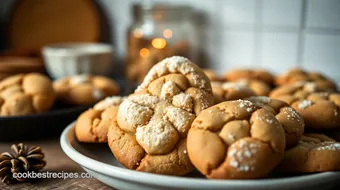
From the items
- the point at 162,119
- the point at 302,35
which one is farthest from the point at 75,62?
the point at 162,119

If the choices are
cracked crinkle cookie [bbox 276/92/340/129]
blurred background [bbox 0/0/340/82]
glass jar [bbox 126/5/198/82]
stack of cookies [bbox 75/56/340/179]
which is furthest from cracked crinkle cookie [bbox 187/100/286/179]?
glass jar [bbox 126/5/198/82]

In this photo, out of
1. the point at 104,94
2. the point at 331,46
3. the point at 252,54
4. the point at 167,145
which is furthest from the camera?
the point at 252,54

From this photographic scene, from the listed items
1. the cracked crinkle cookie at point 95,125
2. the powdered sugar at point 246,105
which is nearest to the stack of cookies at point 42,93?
the cracked crinkle cookie at point 95,125

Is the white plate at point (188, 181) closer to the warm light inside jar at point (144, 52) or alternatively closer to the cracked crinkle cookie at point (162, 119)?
the cracked crinkle cookie at point (162, 119)

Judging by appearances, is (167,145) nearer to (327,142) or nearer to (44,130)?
(327,142)

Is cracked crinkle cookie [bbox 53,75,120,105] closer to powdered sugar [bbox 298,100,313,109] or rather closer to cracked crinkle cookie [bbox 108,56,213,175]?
cracked crinkle cookie [bbox 108,56,213,175]

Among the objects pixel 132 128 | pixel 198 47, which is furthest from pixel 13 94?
pixel 198 47
